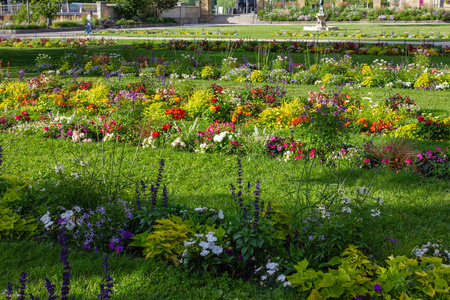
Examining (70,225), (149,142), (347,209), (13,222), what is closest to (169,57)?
(149,142)

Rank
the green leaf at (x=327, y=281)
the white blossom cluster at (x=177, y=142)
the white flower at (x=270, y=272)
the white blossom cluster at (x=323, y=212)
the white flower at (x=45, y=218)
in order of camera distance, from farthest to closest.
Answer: the white blossom cluster at (x=177, y=142) → the white flower at (x=45, y=218) → the white blossom cluster at (x=323, y=212) → the white flower at (x=270, y=272) → the green leaf at (x=327, y=281)

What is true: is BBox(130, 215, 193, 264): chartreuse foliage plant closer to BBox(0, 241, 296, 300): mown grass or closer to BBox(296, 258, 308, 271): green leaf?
BBox(0, 241, 296, 300): mown grass

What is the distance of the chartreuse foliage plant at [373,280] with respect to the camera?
9.43 feet

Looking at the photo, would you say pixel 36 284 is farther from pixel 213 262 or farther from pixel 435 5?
pixel 435 5

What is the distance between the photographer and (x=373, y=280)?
3.10 metres

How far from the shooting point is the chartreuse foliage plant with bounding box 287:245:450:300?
2873 millimetres

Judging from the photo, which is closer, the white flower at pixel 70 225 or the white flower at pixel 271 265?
the white flower at pixel 271 265

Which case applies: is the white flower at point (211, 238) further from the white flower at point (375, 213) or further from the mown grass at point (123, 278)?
the white flower at point (375, 213)

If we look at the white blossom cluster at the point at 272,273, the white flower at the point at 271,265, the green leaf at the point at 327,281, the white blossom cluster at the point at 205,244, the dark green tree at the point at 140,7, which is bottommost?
the white blossom cluster at the point at 272,273

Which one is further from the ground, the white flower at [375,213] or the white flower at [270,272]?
the white flower at [375,213]

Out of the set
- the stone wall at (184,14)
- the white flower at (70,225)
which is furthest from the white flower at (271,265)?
the stone wall at (184,14)

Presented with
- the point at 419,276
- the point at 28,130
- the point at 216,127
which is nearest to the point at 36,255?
the point at 419,276

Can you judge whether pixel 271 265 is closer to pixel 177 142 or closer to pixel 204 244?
pixel 204 244

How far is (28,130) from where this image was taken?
723cm
